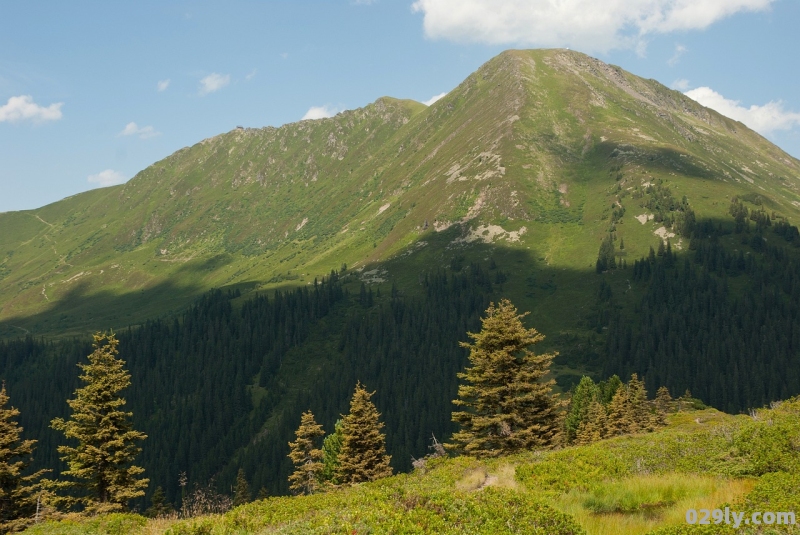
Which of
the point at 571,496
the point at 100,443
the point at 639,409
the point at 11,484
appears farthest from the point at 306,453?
the point at 571,496

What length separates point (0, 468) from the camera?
39031mm

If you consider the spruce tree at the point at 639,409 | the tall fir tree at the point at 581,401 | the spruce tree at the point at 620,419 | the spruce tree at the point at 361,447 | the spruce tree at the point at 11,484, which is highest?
the spruce tree at the point at 11,484

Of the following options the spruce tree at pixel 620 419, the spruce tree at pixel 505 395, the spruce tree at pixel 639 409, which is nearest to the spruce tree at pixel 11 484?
the spruce tree at pixel 505 395

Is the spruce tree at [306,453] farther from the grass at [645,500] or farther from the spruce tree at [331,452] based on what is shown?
the grass at [645,500]

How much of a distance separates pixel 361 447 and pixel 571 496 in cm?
4249

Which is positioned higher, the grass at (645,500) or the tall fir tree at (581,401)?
the grass at (645,500)

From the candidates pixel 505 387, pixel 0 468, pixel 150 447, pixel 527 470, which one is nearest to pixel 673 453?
pixel 527 470

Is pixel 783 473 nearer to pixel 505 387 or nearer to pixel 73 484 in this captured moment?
pixel 505 387

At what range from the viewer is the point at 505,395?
41125 millimetres

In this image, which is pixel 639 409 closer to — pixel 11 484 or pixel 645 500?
pixel 645 500

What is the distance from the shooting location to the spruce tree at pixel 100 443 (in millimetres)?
39438

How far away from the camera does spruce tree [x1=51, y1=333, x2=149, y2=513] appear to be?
3944 cm

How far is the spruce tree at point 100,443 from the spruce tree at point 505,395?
2495cm

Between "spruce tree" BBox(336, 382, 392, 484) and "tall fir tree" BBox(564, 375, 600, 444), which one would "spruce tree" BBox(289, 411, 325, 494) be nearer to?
"spruce tree" BBox(336, 382, 392, 484)
